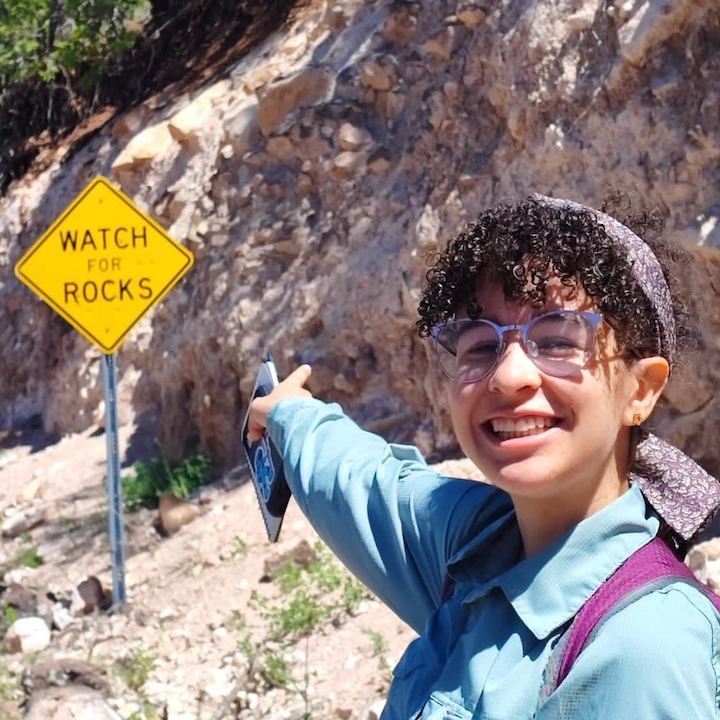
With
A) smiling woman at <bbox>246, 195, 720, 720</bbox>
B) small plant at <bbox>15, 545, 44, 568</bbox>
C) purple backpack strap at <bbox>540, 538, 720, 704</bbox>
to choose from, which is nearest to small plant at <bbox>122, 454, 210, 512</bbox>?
small plant at <bbox>15, 545, 44, 568</bbox>

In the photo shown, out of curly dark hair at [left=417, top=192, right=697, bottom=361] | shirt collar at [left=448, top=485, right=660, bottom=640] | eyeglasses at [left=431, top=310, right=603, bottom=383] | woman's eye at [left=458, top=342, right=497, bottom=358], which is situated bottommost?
shirt collar at [left=448, top=485, right=660, bottom=640]

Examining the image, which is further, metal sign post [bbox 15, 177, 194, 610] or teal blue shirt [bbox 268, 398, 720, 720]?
metal sign post [bbox 15, 177, 194, 610]

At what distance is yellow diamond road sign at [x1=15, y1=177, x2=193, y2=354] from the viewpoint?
6043mm

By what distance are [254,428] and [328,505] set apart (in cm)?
37

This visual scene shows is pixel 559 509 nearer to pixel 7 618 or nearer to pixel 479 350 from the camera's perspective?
pixel 479 350

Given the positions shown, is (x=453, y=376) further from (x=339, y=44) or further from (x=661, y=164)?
(x=339, y=44)

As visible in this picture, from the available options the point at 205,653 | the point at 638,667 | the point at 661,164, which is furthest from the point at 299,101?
Result: the point at 638,667

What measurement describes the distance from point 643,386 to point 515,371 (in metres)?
0.20

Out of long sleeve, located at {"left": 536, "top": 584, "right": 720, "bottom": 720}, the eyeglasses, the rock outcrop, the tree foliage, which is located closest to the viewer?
long sleeve, located at {"left": 536, "top": 584, "right": 720, "bottom": 720}

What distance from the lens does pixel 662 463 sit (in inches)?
65.5

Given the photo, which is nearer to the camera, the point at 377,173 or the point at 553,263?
the point at 553,263

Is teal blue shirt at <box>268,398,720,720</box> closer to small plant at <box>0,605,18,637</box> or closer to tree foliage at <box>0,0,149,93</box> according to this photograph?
small plant at <box>0,605,18,637</box>

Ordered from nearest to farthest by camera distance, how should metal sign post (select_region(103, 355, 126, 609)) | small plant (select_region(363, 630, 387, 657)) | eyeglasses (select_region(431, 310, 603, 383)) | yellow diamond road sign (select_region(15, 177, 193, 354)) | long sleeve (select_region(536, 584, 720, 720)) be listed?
long sleeve (select_region(536, 584, 720, 720))
eyeglasses (select_region(431, 310, 603, 383))
small plant (select_region(363, 630, 387, 657))
metal sign post (select_region(103, 355, 126, 609))
yellow diamond road sign (select_region(15, 177, 193, 354))

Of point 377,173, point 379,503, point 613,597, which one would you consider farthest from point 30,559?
point 613,597
